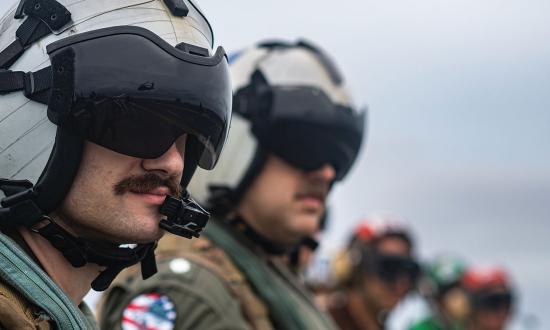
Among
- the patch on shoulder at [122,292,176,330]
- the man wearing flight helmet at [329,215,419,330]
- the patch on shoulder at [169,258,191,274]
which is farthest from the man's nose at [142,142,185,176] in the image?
the man wearing flight helmet at [329,215,419,330]

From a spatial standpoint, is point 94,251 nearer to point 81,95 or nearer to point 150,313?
point 81,95

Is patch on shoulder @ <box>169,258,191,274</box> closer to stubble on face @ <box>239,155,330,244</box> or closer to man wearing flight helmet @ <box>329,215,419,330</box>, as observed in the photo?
stubble on face @ <box>239,155,330,244</box>

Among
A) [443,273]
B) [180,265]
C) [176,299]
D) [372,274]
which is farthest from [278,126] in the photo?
[443,273]

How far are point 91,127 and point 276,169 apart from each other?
2164 mm

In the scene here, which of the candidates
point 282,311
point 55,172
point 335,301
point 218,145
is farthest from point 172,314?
point 335,301

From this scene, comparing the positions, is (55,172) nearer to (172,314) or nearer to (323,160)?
(172,314)

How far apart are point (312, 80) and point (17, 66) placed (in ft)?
7.42

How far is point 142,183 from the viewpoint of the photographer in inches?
118

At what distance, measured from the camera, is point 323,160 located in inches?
196

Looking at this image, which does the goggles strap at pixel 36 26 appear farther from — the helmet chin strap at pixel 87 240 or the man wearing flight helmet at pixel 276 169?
the man wearing flight helmet at pixel 276 169

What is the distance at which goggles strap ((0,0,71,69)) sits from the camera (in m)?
2.97

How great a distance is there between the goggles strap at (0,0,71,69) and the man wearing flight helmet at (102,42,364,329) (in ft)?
5.90

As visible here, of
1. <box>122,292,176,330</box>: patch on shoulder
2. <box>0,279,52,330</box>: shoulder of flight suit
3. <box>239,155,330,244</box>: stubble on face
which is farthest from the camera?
<box>239,155,330,244</box>: stubble on face

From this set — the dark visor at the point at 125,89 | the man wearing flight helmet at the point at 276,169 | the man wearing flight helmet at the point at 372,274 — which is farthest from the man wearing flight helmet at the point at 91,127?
the man wearing flight helmet at the point at 372,274
